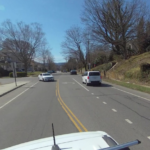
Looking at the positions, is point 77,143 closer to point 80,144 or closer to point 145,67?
point 80,144

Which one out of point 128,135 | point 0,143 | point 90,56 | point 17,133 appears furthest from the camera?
point 90,56

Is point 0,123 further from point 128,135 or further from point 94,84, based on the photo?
point 94,84

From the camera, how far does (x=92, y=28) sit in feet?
109

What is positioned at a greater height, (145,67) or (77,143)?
(145,67)

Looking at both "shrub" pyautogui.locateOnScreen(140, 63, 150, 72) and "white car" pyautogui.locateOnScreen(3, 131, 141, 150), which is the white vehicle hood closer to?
"white car" pyautogui.locateOnScreen(3, 131, 141, 150)

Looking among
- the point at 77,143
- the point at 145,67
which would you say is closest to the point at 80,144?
the point at 77,143

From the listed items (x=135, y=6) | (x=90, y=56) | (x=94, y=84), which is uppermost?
(x=135, y=6)

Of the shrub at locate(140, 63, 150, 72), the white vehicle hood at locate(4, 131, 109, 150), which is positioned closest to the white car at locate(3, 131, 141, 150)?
the white vehicle hood at locate(4, 131, 109, 150)

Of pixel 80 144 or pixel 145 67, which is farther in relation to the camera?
pixel 145 67

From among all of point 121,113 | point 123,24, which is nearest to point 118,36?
point 123,24

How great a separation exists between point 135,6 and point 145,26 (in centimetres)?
412

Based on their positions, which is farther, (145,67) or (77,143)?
(145,67)

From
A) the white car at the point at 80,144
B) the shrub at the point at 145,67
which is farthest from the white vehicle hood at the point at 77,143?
the shrub at the point at 145,67

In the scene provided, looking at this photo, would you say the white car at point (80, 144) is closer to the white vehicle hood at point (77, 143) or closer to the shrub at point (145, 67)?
the white vehicle hood at point (77, 143)
